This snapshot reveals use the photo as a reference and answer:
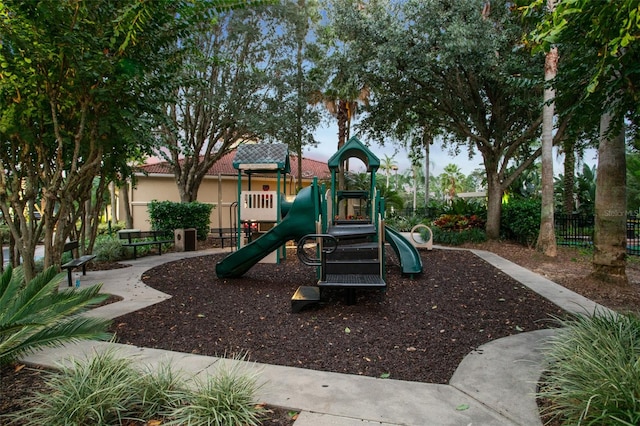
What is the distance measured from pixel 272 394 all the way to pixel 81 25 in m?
5.03

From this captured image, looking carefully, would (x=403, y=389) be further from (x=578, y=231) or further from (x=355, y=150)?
(x=578, y=231)

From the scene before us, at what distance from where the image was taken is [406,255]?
298 inches

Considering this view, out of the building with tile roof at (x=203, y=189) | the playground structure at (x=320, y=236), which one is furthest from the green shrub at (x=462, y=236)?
the building with tile roof at (x=203, y=189)

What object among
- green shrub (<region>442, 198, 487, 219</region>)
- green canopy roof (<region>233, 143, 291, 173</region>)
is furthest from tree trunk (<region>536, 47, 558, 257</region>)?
green canopy roof (<region>233, 143, 291, 173</region>)

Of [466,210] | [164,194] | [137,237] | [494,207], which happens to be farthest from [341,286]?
[164,194]

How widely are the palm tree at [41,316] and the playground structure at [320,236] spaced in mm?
2657

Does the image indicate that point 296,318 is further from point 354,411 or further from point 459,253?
point 459,253

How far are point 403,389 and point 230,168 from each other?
22.3 meters

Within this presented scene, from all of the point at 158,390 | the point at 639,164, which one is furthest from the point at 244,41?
the point at 639,164

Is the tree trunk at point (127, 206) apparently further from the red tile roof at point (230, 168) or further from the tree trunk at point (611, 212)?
the tree trunk at point (611, 212)

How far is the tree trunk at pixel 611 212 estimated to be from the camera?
6098 mm

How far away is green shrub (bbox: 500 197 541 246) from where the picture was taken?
→ 1163 centimetres

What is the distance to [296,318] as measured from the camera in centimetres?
478

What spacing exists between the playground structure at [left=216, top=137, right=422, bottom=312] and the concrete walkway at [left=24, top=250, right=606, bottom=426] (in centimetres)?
172
